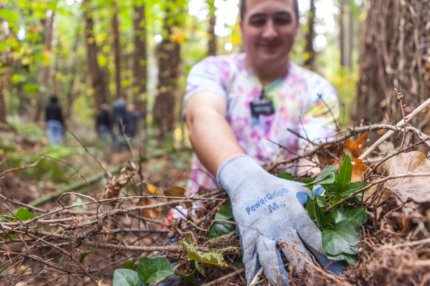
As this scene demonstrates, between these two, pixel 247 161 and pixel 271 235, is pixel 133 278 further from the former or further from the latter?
pixel 247 161

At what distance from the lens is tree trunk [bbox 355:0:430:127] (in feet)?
7.59

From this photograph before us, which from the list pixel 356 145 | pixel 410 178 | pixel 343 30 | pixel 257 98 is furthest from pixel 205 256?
pixel 343 30

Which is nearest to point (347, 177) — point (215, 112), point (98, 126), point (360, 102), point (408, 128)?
point (408, 128)

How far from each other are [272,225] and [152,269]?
1.29ft

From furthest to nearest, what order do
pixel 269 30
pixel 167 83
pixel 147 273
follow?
pixel 167 83 → pixel 269 30 → pixel 147 273

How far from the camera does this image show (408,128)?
43.7 inches

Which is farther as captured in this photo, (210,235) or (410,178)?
(210,235)

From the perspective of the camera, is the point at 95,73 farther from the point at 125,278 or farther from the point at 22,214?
the point at 125,278

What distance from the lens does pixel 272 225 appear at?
3.74 feet

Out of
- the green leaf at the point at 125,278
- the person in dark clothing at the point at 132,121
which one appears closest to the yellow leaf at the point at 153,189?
the green leaf at the point at 125,278

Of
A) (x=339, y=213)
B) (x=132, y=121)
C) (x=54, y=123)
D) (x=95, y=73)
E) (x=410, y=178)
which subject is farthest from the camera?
(x=132, y=121)

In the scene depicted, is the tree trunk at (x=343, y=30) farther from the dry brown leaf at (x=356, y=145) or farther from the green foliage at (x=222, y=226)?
the green foliage at (x=222, y=226)

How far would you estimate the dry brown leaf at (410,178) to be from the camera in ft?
2.91

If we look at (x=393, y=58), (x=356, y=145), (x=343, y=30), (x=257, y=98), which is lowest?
(x=356, y=145)
